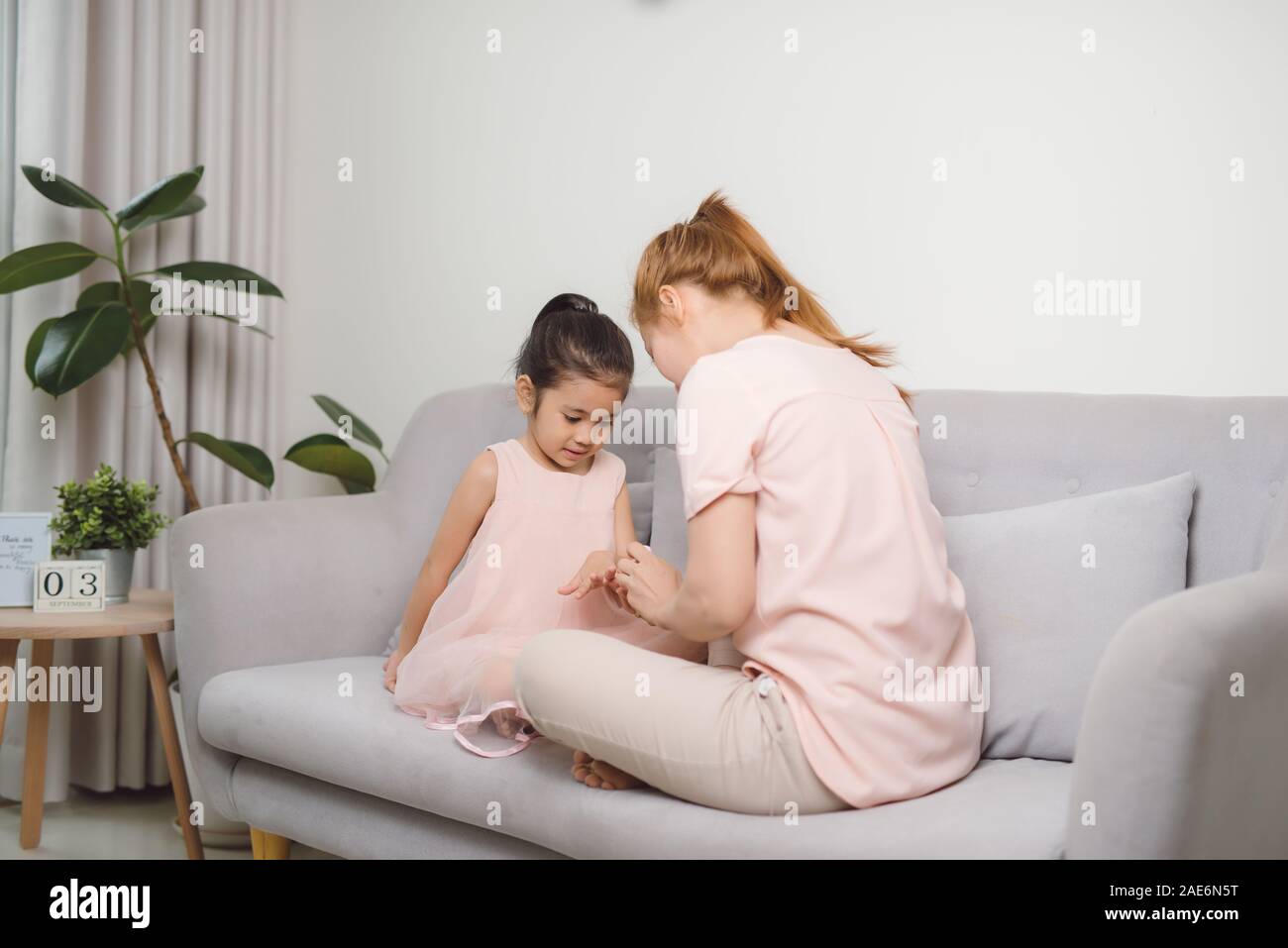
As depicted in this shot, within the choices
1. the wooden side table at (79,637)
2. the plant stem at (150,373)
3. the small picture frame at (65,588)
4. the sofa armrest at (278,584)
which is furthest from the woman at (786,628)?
the plant stem at (150,373)

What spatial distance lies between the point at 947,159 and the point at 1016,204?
0.16 metres

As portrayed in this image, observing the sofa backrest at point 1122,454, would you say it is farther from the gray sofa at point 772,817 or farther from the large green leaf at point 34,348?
the large green leaf at point 34,348

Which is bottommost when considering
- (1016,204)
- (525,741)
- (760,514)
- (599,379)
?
(525,741)

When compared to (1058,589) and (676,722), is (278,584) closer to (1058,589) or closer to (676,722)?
(676,722)

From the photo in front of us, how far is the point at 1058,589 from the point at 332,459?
1704 mm

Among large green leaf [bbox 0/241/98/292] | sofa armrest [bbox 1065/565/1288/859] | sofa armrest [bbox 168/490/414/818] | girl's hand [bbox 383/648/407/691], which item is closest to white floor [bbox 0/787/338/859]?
sofa armrest [bbox 168/490/414/818]

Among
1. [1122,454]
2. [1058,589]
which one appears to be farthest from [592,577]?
[1122,454]

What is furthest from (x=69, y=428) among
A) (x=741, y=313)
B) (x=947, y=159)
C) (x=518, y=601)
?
(x=947, y=159)

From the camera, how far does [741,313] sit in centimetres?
147

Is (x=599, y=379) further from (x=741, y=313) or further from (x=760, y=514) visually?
(x=760, y=514)

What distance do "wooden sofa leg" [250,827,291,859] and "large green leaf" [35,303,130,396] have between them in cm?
100

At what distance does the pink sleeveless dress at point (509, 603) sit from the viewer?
1.56 meters

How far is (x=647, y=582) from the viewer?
4.79ft
